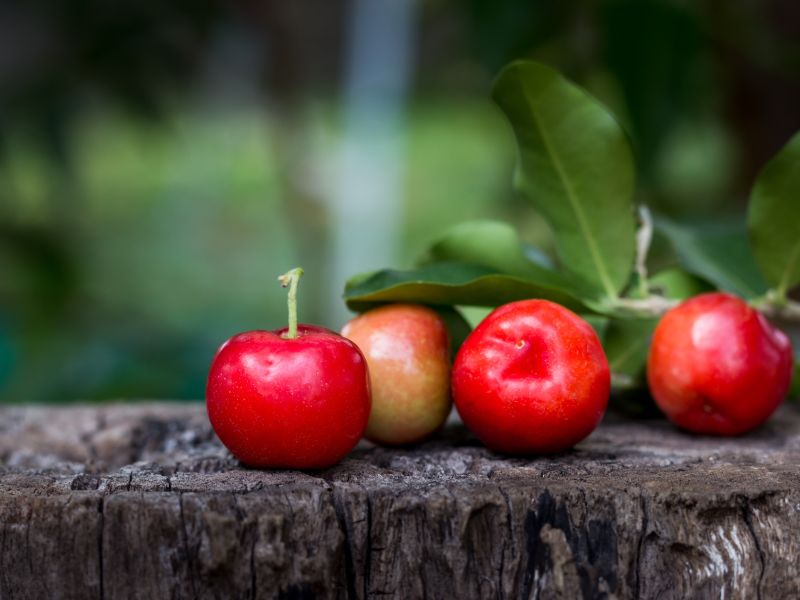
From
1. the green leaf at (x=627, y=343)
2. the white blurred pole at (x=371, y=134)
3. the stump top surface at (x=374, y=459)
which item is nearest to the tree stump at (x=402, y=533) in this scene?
the stump top surface at (x=374, y=459)

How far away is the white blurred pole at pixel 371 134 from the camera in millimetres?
3883

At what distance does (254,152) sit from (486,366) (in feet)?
18.5

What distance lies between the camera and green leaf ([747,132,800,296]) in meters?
1.15

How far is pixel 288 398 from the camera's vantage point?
35.7 inches

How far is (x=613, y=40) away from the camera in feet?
5.69

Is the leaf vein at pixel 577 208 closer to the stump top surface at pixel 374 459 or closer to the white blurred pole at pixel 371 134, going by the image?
the stump top surface at pixel 374 459

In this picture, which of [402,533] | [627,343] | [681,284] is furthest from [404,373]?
[681,284]

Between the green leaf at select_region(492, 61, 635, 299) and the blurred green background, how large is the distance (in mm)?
629

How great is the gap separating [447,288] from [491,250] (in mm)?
179

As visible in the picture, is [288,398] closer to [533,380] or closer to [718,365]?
[533,380]

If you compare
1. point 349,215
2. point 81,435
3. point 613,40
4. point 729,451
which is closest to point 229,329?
point 349,215

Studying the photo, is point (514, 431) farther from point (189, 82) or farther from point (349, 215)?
point (349, 215)

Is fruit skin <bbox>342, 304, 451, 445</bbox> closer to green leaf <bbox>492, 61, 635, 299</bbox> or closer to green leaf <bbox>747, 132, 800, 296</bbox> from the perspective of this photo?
green leaf <bbox>492, 61, 635, 299</bbox>

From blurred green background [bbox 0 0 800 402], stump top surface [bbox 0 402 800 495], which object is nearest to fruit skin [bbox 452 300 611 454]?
stump top surface [bbox 0 402 800 495]
